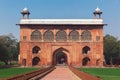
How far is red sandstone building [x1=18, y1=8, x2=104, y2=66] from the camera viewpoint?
6294cm


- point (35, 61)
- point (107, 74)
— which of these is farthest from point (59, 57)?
point (107, 74)

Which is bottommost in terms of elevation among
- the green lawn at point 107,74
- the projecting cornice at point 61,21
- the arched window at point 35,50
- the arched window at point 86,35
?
the green lawn at point 107,74

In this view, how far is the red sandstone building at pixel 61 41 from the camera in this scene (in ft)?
206

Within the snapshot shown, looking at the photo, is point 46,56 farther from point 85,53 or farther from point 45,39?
point 85,53

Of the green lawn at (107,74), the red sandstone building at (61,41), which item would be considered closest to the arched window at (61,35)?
the red sandstone building at (61,41)

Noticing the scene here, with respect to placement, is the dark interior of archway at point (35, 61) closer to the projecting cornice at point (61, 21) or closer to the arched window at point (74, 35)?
the projecting cornice at point (61, 21)

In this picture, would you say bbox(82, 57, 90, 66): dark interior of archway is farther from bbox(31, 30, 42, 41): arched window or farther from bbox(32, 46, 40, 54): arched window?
bbox(31, 30, 42, 41): arched window

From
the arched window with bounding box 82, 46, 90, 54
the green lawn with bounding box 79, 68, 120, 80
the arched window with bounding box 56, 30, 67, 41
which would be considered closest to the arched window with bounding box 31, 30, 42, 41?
the arched window with bounding box 56, 30, 67, 41

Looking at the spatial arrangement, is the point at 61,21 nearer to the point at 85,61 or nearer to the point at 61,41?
the point at 61,41

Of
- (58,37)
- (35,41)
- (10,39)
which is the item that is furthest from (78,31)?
(10,39)

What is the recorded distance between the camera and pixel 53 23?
6400cm

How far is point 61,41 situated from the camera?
63500 millimetres

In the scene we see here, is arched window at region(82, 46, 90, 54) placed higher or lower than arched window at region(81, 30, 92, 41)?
lower

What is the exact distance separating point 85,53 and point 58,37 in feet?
18.6
